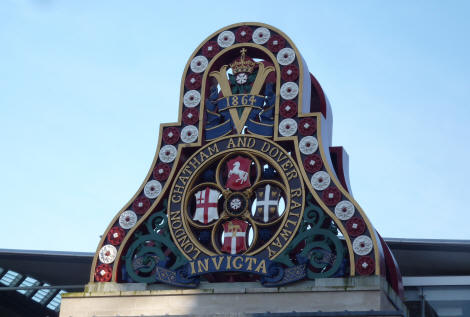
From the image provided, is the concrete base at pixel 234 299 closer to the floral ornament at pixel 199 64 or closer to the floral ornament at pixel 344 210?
the floral ornament at pixel 344 210

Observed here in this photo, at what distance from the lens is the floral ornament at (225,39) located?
44750 millimetres

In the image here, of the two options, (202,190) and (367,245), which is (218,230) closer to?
(202,190)

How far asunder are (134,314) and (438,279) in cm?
1272

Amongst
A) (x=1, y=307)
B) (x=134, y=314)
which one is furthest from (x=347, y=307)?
(x=1, y=307)

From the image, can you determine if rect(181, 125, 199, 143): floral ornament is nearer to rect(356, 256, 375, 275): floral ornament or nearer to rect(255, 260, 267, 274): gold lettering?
rect(255, 260, 267, 274): gold lettering

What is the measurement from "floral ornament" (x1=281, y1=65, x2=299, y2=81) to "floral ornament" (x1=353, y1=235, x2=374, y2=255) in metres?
7.67

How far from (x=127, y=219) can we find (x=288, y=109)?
25.4 feet

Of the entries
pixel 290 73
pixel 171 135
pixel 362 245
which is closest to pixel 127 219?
pixel 171 135

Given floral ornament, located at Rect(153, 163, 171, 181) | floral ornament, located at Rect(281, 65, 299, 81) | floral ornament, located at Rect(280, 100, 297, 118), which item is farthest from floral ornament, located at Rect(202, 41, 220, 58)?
floral ornament, located at Rect(153, 163, 171, 181)

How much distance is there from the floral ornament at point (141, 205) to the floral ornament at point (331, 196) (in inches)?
285

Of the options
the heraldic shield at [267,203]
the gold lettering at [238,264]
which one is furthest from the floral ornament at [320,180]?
the gold lettering at [238,264]

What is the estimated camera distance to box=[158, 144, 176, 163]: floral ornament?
43.3 metres

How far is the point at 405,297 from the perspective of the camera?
44.5m

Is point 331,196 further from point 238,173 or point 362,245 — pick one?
point 238,173
